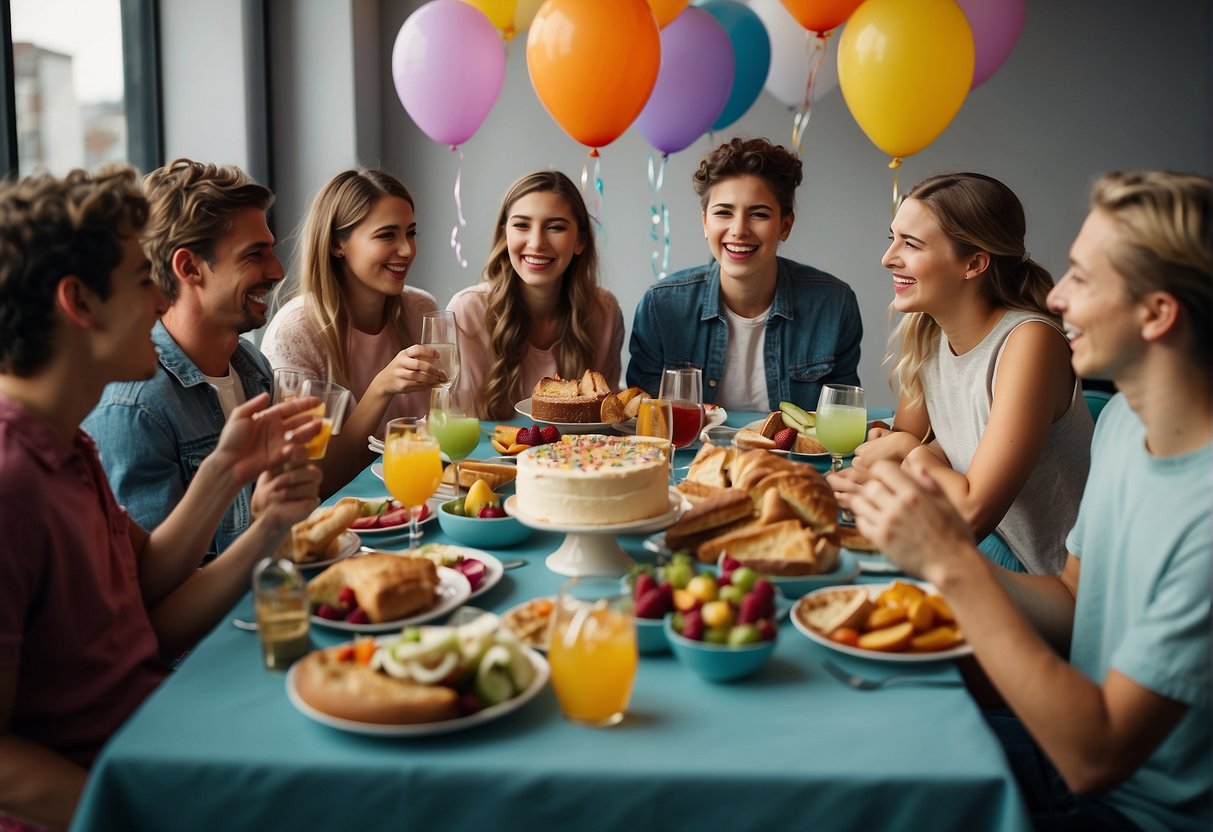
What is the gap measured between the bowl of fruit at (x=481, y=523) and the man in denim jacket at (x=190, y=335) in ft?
1.59

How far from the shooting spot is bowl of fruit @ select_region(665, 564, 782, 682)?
134 centimetres

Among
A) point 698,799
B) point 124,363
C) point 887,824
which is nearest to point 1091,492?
point 887,824

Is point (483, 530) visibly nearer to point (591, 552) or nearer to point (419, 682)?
point (591, 552)

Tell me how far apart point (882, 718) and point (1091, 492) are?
2.13 feet

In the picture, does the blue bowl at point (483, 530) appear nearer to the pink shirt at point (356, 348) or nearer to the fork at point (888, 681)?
the fork at point (888, 681)

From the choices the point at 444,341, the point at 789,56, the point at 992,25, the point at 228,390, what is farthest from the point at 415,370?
A: the point at 992,25

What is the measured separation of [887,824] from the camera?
113 centimetres

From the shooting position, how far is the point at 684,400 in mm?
2488

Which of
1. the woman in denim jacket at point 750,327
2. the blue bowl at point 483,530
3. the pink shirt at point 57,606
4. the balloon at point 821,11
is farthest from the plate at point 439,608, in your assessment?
the balloon at point 821,11

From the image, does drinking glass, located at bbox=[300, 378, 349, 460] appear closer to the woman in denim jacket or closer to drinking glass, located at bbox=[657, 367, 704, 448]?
drinking glass, located at bbox=[657, 367, 704, 448]

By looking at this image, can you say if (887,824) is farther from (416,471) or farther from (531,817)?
(416,471)

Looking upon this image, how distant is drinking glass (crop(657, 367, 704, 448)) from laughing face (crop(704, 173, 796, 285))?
45.6 inches

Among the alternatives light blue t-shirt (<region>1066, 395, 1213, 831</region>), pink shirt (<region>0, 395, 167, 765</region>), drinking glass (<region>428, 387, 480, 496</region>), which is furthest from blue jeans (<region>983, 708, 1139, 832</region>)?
pink shirt (<region>0, 395, 167, 765</region>)

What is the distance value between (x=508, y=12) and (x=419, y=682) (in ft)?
11.4
